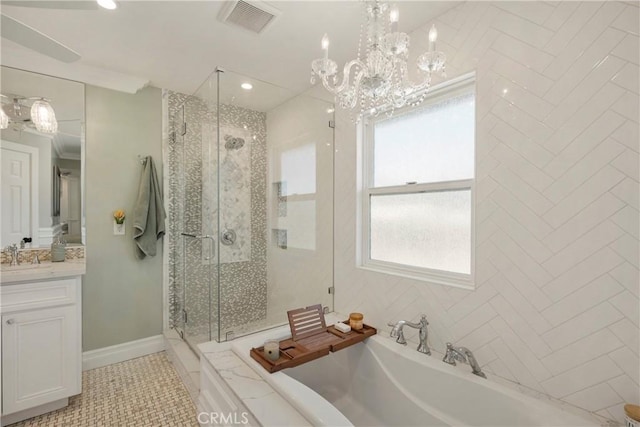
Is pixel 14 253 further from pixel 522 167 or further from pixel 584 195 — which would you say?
pixel 584 195

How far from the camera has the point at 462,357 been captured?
1.57 m

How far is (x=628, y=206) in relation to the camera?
1.15 meters

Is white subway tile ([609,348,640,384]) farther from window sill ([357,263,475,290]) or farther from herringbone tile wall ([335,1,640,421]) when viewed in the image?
window sill ([357,263,475,290])

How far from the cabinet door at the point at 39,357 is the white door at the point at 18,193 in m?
0.68

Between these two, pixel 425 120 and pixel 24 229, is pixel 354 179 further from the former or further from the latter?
pixel 24 229

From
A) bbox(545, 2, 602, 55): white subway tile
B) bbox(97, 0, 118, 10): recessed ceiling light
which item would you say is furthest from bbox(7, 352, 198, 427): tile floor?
bbox(545, 2, 602, 55): white subway tile

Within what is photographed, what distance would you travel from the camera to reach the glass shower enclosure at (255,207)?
2271 millimetres

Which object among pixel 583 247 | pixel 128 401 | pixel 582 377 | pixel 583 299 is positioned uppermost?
pixel 583 247

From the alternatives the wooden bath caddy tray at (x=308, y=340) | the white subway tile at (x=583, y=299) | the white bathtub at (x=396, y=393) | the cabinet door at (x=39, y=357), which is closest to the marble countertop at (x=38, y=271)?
the cabinet door at (x=39, y=357)

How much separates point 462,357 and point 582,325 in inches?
22.0

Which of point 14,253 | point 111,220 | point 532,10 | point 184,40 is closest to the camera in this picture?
point 532,10

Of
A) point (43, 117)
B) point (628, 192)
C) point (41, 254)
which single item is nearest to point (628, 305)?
point (628, 192)

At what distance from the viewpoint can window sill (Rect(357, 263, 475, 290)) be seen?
67.2 inches

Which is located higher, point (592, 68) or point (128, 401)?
point (592, 68)
